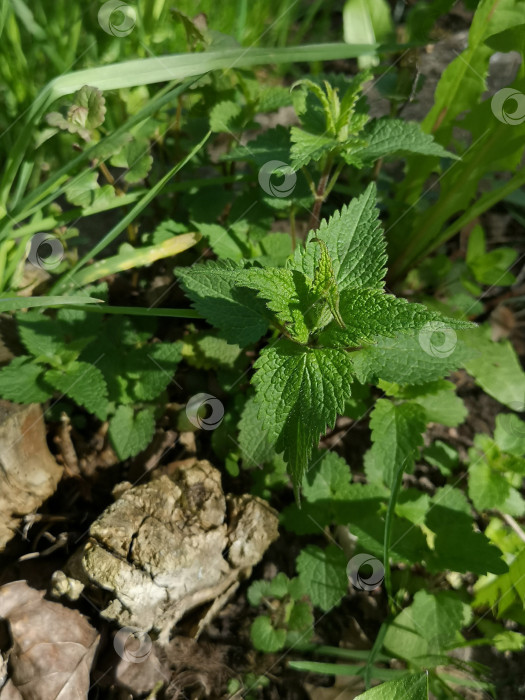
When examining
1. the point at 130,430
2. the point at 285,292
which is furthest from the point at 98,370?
the point at 285,292

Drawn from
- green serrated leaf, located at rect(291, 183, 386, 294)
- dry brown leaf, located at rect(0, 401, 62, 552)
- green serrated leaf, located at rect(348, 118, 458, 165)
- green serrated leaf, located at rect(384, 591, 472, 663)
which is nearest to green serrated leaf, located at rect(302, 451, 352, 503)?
green serrated leaf, located at rect(384, 591, 472, 663)

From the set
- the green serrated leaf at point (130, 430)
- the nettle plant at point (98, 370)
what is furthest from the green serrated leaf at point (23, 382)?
the green serrated leaf at point (130, 430)

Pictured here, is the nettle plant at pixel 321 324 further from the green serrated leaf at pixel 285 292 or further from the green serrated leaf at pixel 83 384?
the green serrated leaf at pixel 83 384

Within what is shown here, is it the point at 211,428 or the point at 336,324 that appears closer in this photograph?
the point at 336,324

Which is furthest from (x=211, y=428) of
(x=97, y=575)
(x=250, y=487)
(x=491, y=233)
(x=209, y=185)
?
(x=491, y=233)

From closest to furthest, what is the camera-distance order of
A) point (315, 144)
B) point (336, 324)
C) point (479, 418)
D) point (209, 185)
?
1. point (336, 324)
2. point (315, 144)
3. point (209, 185)
4. point (479, 418)

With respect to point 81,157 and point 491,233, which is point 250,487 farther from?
point 491,233

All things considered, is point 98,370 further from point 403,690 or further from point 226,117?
point 403,690
